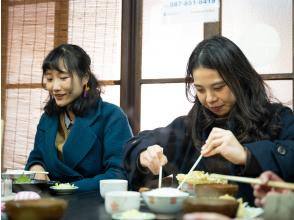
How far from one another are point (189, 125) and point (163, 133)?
12 centimetres

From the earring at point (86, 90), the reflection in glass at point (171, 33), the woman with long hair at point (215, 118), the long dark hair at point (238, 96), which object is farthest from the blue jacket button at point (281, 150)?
the reflection in glass at point (171, 33)

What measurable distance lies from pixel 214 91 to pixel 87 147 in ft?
3.15

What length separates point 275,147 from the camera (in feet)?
4.27

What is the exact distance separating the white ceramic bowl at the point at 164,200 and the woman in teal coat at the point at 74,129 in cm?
117

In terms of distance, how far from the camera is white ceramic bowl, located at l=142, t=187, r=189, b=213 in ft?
3.20

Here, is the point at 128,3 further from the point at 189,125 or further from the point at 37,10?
the point at 189,125

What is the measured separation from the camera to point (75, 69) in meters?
2.35

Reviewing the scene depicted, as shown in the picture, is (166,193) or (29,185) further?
(29,185)

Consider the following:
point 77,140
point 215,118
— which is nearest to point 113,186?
point 215,118

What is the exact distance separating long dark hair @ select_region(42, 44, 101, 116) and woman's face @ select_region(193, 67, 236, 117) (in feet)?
3.03

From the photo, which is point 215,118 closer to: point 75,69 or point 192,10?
point 75,69

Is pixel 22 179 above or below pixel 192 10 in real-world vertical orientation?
below

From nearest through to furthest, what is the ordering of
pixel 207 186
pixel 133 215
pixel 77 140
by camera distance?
pixel 133 215 < pixel 207 186 < pixel 77 140

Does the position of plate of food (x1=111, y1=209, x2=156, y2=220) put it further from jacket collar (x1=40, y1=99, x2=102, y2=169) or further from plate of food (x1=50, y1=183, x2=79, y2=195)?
jacket collar (x1=40, y1=99, x2=102, y2=169)
